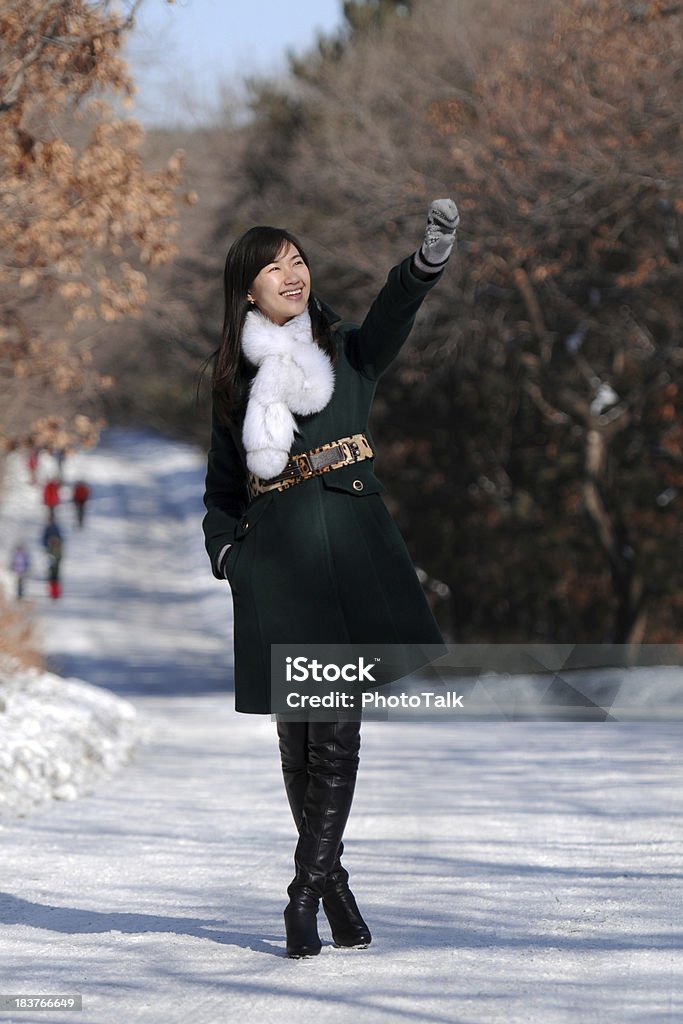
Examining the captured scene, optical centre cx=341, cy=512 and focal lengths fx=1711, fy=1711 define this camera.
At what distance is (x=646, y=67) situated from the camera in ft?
63.9

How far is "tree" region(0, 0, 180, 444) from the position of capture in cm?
1034

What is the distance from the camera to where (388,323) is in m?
5.03

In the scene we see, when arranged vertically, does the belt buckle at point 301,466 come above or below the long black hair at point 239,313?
below

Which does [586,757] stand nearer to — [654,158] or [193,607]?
[654,158]

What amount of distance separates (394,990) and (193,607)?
34.6 m

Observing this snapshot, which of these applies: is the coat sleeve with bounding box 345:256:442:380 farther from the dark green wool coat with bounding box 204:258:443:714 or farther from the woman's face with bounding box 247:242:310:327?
the woman's face with bounding box 247:242:310:327

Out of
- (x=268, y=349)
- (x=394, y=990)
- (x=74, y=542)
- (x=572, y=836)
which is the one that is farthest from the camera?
(x=74, y=542)

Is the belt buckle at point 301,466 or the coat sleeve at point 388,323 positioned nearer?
the coat sleeve at point 388,323

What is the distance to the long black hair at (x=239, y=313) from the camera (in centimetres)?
516

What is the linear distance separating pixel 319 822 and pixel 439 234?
172 cm

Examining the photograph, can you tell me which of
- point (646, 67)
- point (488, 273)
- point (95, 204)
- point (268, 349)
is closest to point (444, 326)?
point (488, 273)

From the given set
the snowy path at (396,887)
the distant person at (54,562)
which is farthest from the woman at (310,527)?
the distant person at (54,562)

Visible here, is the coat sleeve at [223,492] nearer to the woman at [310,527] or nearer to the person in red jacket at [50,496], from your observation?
the woman at [310,527]

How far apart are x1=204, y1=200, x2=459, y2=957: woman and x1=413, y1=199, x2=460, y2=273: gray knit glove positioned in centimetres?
4
